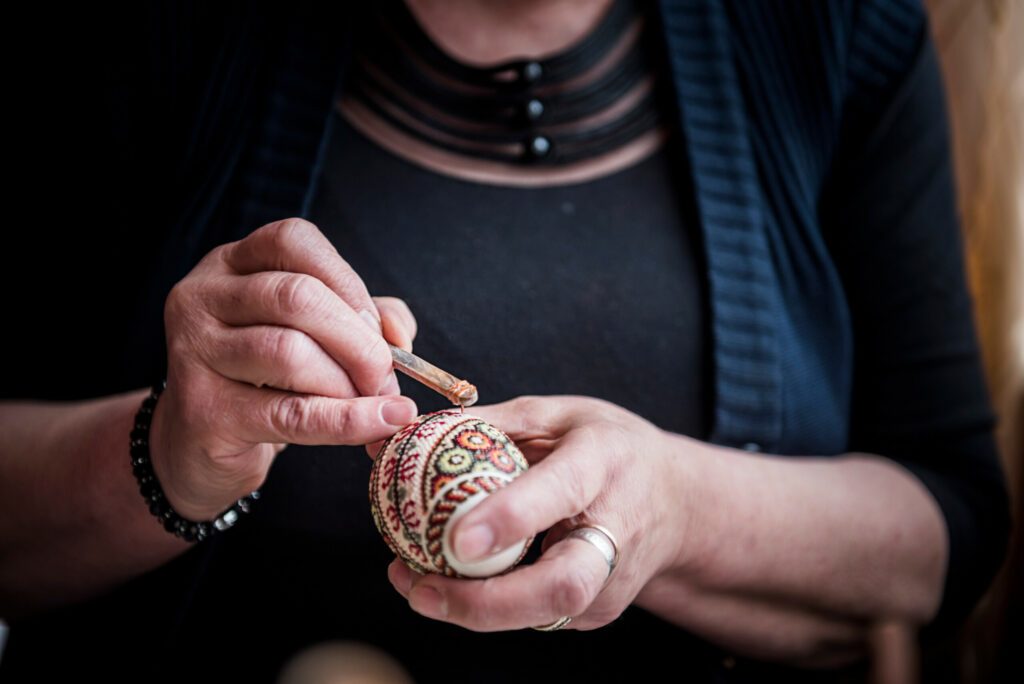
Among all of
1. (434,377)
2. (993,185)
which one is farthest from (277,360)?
(993,185)

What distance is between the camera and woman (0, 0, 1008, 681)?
2.27 ft

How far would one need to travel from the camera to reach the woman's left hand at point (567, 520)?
1.51 ft

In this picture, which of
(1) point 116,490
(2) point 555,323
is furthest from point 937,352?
(1) point 116,490

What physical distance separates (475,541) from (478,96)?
17.8 inches

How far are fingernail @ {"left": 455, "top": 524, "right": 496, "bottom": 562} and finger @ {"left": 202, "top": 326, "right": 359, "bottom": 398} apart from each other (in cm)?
14

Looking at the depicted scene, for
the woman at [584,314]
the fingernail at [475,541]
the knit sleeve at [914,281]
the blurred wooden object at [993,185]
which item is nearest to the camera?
the fingernail at [475,541]

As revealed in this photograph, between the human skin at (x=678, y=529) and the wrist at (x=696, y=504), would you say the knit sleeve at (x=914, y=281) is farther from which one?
the wrist at (x=696, y=504)

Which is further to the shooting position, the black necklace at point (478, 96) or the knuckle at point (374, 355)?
the black necklace at point (478, 96)

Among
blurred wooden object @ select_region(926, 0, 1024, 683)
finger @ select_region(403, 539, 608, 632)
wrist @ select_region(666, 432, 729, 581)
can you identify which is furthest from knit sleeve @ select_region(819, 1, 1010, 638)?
finger @ select_region(403, 539, 608, 632)

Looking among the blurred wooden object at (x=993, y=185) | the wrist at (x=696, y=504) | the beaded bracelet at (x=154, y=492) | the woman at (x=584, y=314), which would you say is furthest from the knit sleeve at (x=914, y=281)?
the beaded bracelet at (x=154, y=492)

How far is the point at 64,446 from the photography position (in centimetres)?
70

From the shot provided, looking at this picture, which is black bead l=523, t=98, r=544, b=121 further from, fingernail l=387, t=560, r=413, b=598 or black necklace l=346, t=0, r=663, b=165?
fingernail l=387, t=560, r=413, b=598

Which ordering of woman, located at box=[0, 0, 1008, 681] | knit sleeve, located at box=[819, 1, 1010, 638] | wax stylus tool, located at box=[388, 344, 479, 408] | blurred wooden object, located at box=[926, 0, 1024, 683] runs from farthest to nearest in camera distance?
blurred wooden object, located at box=[926, 0, 1024, 683], knit sleeve, located at box=[819, 1, 1010, 638], woman, located at box=[0, 0, 1008, 681], wax stylus tool, located at box=[388, 344, 479, 408]

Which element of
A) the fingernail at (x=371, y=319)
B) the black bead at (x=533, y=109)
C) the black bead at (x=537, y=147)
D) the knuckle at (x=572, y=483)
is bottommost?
the knuckle at (x=572, y=483)
